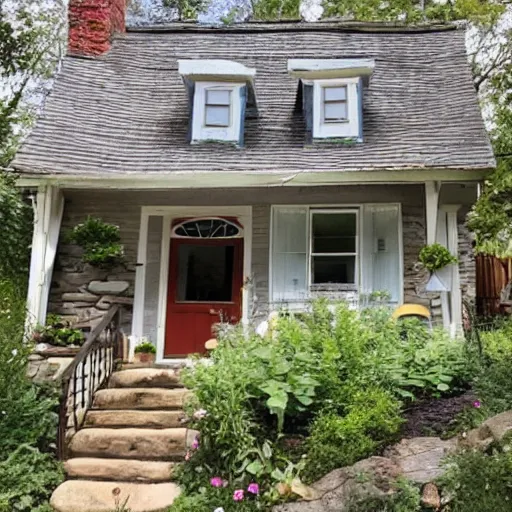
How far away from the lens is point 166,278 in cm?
776

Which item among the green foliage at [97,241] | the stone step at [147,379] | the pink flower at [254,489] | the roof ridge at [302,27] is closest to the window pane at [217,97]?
the green foliage at [97,241]

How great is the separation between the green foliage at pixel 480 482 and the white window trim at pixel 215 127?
5.55 metres

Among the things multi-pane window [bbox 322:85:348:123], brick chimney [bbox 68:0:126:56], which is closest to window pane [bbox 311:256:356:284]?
multi-pane window [bbox 322:85:348:123]

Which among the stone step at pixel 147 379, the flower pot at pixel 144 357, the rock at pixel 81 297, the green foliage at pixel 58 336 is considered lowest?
the stone step at pixel 147 379

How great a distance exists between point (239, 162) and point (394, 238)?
7.65 ft

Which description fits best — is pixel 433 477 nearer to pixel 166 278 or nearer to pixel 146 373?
pixel 146 373

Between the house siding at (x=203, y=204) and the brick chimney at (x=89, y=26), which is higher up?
the brick chimney at (x=89, y=26)

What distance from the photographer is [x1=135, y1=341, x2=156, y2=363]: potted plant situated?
279 inches

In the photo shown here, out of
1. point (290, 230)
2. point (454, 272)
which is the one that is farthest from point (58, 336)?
point (454, 272)

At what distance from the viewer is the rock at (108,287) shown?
24.6ft

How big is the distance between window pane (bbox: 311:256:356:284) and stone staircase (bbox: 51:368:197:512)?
2.50 meters

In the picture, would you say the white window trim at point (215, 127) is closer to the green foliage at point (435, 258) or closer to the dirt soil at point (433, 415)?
the green foliage at point (435, 258)

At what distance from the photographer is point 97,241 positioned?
292 inches

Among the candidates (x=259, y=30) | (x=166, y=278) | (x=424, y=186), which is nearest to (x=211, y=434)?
(x=166, y=278)
